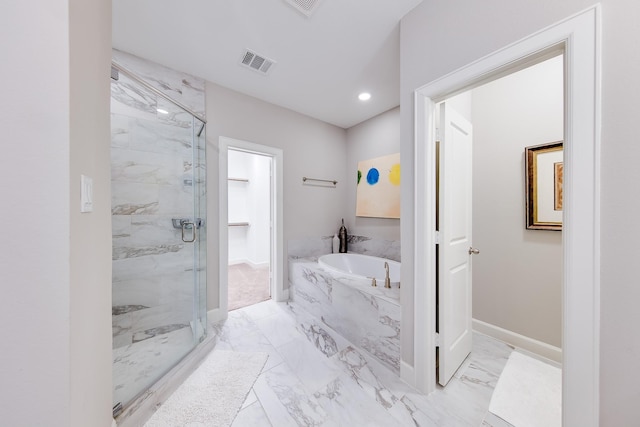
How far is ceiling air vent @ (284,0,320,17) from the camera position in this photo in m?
1.35

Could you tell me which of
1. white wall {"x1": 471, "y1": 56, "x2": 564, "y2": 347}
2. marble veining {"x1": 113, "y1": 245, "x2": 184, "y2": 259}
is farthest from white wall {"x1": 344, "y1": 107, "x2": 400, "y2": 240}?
marble veining {"x1": 113, "y1": 245, "x2": 184, "y2": 259}

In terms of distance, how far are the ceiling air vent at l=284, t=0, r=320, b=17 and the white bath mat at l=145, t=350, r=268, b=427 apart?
2.53 metres

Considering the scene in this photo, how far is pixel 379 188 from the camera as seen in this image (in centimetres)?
295

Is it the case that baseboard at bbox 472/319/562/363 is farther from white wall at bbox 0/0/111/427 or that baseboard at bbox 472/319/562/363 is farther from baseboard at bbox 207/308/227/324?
white wall at bbox 0/0/111/427

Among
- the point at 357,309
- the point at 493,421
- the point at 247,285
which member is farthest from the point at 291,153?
the point at 493,421

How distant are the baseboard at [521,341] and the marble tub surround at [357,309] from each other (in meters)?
1.03

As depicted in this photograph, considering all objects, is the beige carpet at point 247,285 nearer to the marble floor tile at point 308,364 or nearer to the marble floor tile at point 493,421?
the marble floor tile at point 308,364

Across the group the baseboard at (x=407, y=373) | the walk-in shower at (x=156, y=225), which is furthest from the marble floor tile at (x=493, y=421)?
the walk-in shower at (x=156, y=225)

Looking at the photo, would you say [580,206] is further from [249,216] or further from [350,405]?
Result: [249,216]

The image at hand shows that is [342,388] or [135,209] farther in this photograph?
[135,209]

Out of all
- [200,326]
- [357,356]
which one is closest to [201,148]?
[200,326]

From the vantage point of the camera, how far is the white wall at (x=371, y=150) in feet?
9.21

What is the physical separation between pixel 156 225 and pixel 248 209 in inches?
105

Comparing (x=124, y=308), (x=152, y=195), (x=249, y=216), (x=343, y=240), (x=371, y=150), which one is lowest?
(x=124, y=308)
